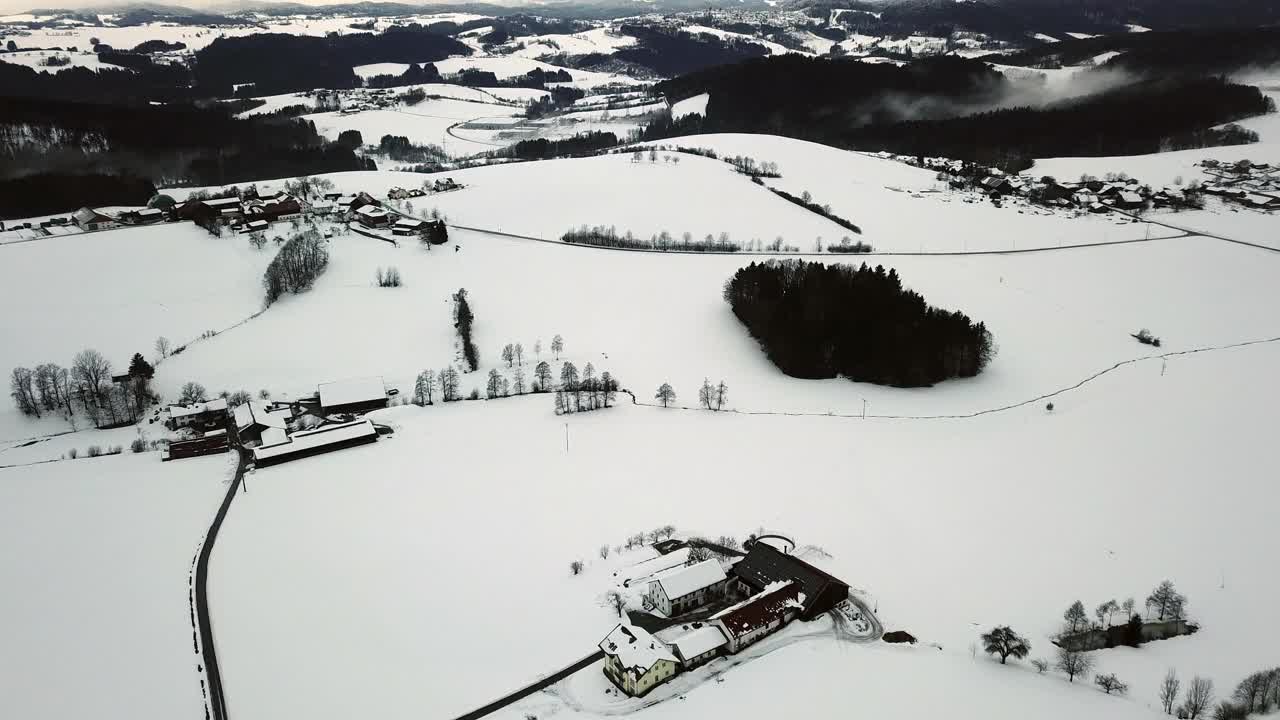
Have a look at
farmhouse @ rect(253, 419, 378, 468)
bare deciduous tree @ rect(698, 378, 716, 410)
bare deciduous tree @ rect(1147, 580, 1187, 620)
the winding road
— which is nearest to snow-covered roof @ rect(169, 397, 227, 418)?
farmhouse @ rect(253, 419, 378, 468)

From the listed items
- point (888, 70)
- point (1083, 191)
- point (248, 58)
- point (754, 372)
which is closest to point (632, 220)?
point (754, 372)

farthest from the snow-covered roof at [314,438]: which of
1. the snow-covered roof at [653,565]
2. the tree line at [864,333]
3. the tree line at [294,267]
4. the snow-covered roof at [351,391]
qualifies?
the tree line at [864,333]

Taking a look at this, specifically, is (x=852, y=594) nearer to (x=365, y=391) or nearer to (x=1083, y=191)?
(x=365, y=391)

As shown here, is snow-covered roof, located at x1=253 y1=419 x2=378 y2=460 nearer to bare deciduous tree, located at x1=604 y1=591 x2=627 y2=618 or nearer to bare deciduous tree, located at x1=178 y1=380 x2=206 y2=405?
bare deciduous tree, located at x1=178 y1=380 x2=206 y2=405

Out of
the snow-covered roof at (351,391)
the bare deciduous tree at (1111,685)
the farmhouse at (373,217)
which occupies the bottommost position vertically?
the bare deciduous tree at (1111,685)

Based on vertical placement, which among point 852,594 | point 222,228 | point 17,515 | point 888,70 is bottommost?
point 852,594

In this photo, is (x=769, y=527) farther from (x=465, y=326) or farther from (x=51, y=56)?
(x=51, y=56)

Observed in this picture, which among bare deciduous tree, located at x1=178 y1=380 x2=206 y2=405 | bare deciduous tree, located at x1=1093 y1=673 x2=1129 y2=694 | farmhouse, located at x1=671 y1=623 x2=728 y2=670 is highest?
bare deciduous tree, located at x1=178 y1=380 x2=206 y2=405

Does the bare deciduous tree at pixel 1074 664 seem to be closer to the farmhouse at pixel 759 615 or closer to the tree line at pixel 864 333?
the farmhouse at pixel 759 615
